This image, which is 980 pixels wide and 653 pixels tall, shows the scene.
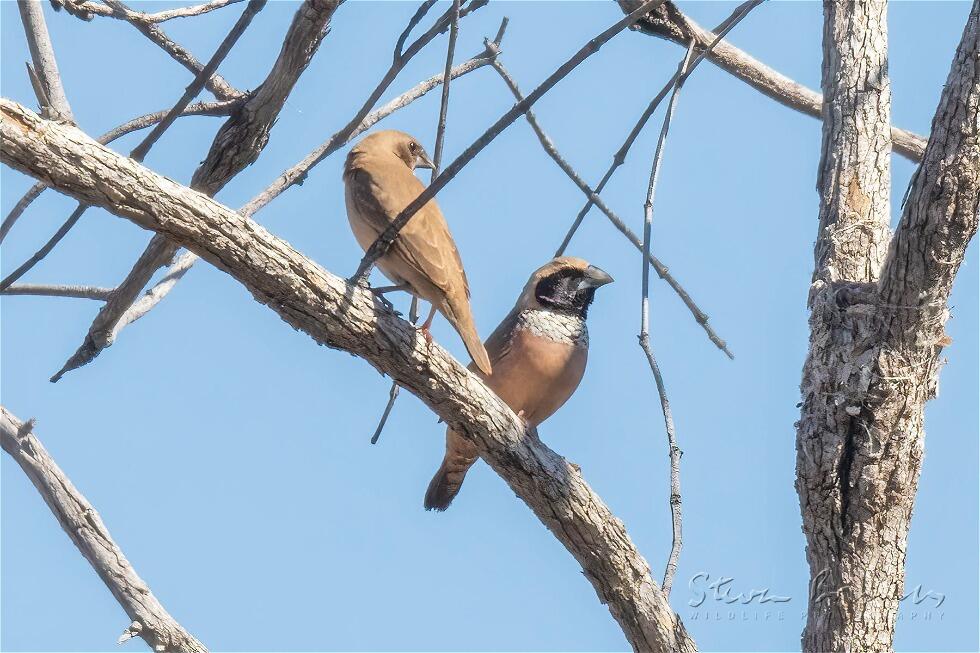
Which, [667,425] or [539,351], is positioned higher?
[539,351]

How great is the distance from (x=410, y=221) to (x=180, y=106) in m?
1.19

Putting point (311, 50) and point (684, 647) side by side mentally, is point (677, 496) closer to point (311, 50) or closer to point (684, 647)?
point (684, 647)

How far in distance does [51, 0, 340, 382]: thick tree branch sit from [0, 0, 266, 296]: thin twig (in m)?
0.32

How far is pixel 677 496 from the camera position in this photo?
433 cm

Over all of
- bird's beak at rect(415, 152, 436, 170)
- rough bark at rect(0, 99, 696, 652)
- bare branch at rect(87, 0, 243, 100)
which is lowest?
rough bark at rect(0, 99, 696, 652)

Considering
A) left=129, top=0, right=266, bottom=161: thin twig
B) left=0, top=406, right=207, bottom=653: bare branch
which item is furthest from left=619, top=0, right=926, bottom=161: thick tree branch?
left=0, top=406, right=207, bottom=653: bare branch

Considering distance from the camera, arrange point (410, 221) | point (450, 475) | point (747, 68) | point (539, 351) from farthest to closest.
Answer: point (747, 68) < point (450, 475) < point (539, 351) < point (410, 221)

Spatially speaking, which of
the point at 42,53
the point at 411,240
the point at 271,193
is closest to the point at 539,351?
the point at 411,240

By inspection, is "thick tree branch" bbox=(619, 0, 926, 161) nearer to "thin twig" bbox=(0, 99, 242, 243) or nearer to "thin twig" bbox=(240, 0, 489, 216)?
"thin twig" bbox=(240, 0, 489, 216)

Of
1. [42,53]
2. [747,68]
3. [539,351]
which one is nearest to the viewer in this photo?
[42,53]

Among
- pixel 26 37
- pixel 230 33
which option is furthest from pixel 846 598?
pixel 26 37

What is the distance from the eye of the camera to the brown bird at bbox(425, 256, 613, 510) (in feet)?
21.0

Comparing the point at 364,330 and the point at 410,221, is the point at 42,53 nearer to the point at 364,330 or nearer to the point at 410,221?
the point at 410,221

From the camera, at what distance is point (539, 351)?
6453 mm
